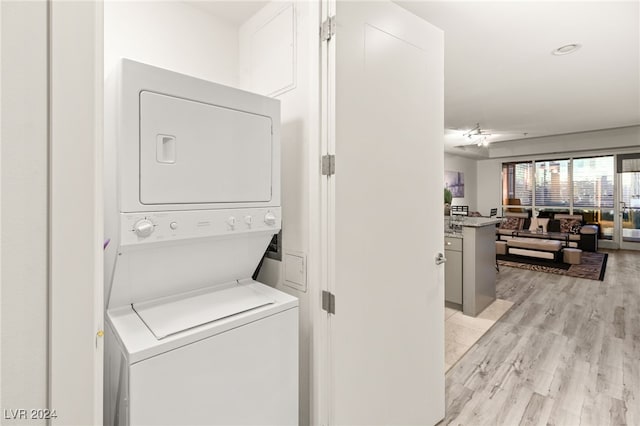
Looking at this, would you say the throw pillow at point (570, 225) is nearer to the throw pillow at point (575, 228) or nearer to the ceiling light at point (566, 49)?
the throw pillow at point (575, 228)

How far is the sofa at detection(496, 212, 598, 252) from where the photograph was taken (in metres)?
6.70

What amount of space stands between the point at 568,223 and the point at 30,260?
8872mm

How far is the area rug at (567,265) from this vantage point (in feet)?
16.5

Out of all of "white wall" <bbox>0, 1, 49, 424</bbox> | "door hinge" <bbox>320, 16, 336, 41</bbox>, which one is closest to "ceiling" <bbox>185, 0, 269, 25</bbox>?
"door hinge" <bbox>320, 16, 336, 41</bbox>

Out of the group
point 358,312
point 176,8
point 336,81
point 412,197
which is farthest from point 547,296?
point 176,8

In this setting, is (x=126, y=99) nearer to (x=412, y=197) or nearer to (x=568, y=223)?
(x=412, y=197)

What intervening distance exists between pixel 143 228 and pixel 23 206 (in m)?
0.41

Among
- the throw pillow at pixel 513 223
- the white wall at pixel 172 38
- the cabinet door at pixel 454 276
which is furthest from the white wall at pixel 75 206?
the throw pillow at pixel 513 223

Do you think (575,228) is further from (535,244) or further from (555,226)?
(535,244)

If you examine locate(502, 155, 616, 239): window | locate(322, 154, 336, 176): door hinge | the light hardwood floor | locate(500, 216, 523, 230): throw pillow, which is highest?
locate(502, 155, 616, 239): window

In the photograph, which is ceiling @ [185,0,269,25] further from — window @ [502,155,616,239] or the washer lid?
window @ [502,155,616,239]

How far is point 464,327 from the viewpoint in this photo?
315cm

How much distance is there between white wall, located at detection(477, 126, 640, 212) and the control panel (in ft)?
27.5

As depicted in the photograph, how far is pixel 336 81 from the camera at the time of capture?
1.26 metres
